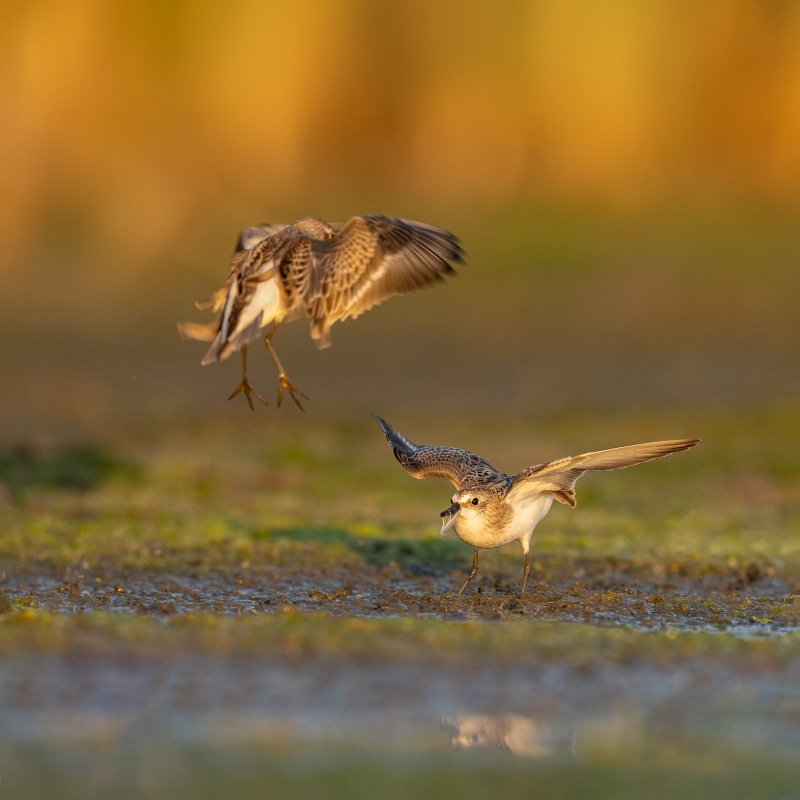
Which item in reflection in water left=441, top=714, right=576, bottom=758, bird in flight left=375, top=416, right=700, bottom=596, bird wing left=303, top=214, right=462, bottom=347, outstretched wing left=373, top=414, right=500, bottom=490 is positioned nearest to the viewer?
reflection in water left=441, top=714, right=576, bottom=758

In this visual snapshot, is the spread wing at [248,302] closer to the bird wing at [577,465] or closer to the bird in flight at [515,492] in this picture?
the bird in flight at [515,492]

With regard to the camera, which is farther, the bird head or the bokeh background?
the bokeh background

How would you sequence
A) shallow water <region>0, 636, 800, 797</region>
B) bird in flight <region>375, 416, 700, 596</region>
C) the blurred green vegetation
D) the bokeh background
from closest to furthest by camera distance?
shallow water <region>0, 636, 800, 797</region> < bird in flight <region>375, 416, 700, 596</region> < the blurred green vegetation < the bokeh background

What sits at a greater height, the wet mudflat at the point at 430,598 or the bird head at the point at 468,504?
the bird head at the point at 468,504

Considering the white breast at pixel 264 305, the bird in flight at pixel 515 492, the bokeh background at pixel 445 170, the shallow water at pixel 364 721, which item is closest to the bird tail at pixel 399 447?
the bird in flight at pixel 515 492

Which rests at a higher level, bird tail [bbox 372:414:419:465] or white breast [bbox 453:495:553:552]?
bird tail [bbox 372:414:419:465]

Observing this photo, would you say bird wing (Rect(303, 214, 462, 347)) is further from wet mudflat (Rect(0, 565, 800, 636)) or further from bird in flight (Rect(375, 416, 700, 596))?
wet mudflat (Rect(0, 565, 800, 636))

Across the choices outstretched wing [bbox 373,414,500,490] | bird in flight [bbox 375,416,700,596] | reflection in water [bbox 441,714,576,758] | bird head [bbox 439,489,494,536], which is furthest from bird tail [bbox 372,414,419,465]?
reflection in water [bbox 441,714,576,758]

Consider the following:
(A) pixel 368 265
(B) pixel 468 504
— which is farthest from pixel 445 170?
(B) pixel 468 504
